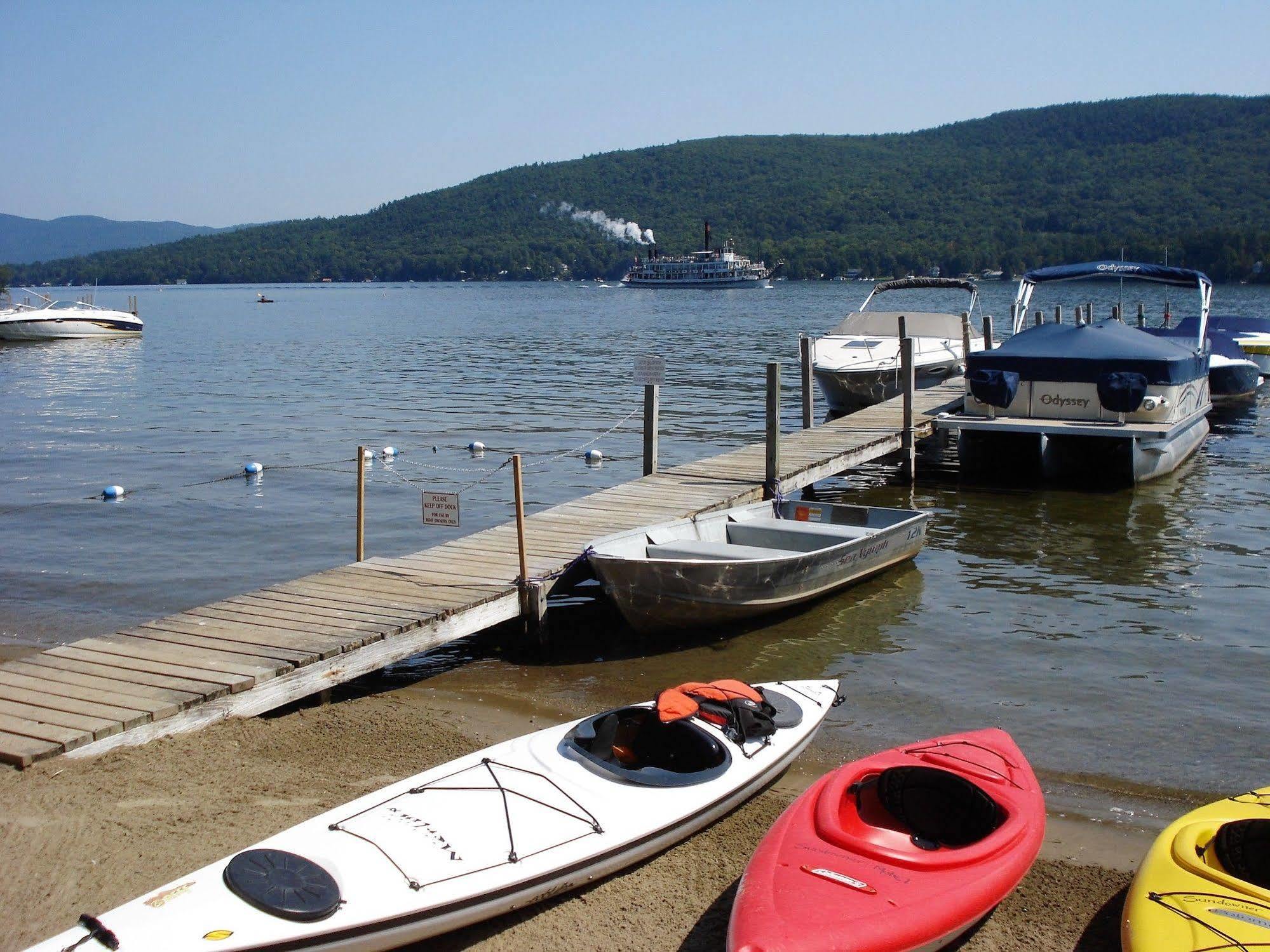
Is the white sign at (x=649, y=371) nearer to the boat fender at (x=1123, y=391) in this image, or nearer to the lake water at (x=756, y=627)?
the lake water at (x=756, y=627)

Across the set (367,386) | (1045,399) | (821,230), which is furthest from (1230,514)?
(821,230)

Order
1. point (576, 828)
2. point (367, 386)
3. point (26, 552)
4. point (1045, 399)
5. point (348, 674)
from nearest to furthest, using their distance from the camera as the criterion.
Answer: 1. point (576, 828)
2. point (348, 674)
3. point (26, 552)
4. point (1045, 399)
5. point (367, 386)

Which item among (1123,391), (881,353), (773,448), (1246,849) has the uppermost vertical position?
(881,353)

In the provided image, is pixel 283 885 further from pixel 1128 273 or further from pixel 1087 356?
pixel 1128 273

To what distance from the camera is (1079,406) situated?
16.8m

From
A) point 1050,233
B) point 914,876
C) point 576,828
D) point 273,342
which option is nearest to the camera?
point 914,876

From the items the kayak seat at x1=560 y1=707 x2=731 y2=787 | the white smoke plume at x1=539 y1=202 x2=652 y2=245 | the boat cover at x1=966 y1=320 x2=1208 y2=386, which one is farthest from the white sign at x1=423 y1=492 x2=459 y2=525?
the white smoke plume at x1=539 y1=202 x2=652 y2=245

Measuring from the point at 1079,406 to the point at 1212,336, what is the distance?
46.7 feet

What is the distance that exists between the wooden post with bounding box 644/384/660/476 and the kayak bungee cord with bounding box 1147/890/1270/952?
9.15 m

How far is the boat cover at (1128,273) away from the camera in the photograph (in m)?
19.9

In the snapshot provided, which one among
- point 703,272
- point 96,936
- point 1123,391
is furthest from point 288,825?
point 703,272

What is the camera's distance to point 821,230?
517ft

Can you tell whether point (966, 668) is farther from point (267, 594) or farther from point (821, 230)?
point (821, 230)

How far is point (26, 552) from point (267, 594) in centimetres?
646
